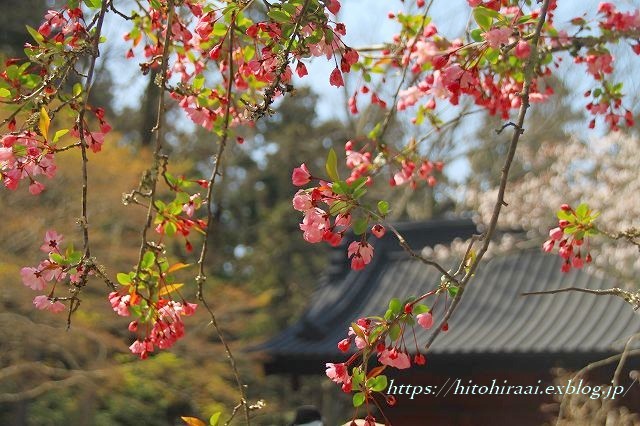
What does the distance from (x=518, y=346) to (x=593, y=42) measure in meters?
2.67

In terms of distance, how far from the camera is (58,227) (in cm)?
798

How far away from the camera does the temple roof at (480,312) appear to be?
5035mm

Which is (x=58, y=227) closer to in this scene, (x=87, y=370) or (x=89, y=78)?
(x=87, y=370)

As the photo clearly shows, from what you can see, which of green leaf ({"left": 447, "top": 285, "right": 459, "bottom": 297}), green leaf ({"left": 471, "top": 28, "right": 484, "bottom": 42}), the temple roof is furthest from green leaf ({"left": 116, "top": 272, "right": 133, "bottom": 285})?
the temple roof

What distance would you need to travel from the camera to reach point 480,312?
5777 mm

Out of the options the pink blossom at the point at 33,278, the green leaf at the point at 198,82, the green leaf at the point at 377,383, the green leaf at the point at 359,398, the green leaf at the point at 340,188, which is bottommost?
the green leaf at the point at 359,398

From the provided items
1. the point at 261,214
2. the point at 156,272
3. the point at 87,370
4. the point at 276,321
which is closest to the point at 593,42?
the point at 156,272

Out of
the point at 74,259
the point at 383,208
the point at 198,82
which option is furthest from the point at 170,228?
the point at 383,208

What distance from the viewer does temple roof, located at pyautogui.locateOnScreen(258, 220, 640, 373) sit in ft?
16.5

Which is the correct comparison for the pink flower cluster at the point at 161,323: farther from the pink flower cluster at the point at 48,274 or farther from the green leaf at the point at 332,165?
the green leaf at the point at 332,165

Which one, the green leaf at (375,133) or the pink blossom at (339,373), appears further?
the green leaf at (375,133)

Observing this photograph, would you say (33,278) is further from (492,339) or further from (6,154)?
(492,339)

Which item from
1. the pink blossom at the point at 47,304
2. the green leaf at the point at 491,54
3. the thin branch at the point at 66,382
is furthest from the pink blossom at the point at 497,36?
the thin branch at the point at 66,382

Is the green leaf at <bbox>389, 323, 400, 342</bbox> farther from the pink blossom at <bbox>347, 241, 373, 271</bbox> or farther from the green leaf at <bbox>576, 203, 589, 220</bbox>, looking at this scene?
the green leaf at <bbox>576, 203, 589, 220</bbox>
